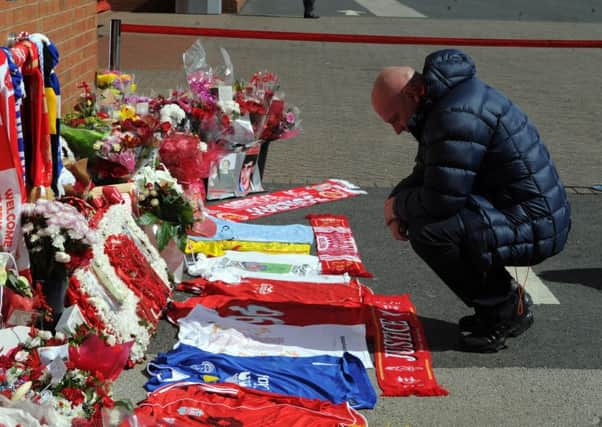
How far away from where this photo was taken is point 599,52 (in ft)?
64.5

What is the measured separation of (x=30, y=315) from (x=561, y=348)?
9.24 ft

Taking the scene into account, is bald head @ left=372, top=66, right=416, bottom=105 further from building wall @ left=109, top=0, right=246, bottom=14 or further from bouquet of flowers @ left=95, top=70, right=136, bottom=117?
building wall @ left=109, top=0, right=246, bottom=14

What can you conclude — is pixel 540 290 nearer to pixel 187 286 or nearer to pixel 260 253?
pixel 260 253

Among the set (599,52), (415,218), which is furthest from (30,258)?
(599,52)

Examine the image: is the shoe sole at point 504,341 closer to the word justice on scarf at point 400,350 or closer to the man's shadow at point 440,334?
the man's shadow at point 440,334

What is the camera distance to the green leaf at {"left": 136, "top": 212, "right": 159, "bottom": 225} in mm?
5789

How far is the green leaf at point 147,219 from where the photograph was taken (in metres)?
5.79

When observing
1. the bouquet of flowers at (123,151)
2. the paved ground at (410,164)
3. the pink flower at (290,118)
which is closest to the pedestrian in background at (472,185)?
the paved ground at (410,164)

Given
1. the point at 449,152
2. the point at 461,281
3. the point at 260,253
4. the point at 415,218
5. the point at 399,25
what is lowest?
the point at 399,25

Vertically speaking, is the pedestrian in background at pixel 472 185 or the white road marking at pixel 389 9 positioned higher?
the pedestrian in background at pixel 472 185

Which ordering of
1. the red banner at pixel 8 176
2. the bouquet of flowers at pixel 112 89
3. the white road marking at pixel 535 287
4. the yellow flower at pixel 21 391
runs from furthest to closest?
the bouquet of flowers at pixel 112 89 < the white road marking at pixel 535 287 < the red banner at pixel 8 176 < the yellow flower at pixel 21 391

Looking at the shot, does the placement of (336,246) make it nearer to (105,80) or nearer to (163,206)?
(163,206)

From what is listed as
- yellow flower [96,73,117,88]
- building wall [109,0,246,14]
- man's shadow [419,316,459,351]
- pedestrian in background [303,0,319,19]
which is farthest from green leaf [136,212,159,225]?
building wall [109,0,246,14]

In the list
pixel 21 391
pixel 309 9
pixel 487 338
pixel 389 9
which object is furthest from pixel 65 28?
pixel 389 9
